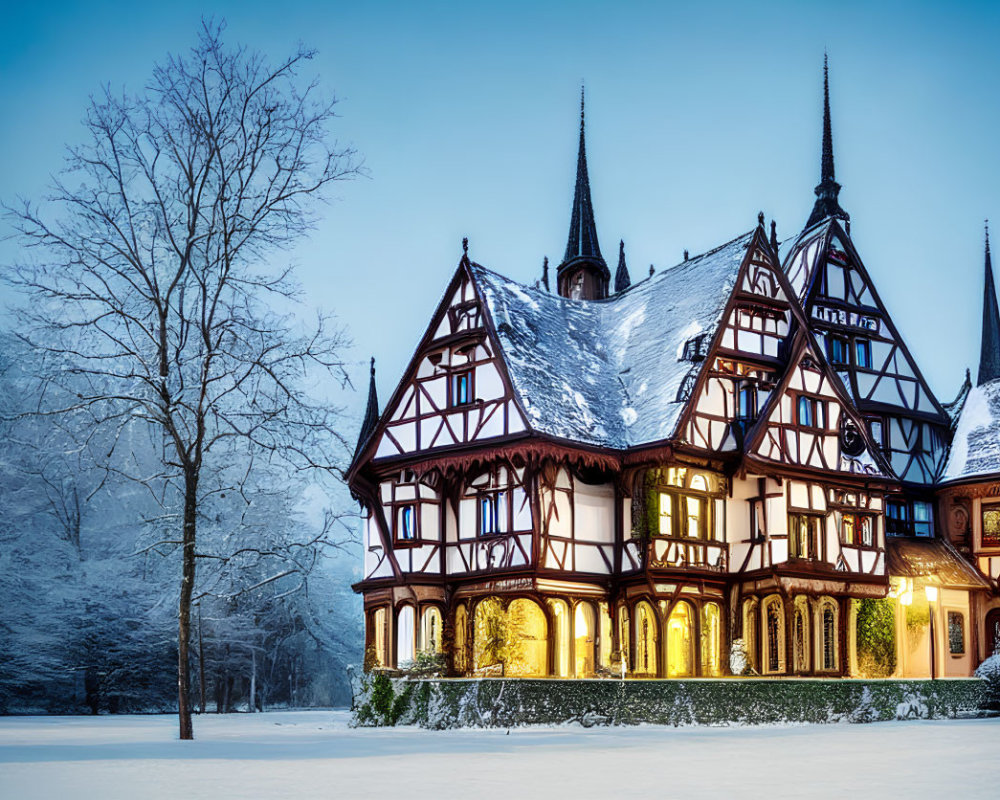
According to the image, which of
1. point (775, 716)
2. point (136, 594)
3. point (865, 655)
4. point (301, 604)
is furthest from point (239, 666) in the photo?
point (775, 716)

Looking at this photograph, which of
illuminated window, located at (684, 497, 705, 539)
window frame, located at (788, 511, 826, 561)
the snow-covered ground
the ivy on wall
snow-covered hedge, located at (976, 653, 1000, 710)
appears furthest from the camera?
the ivy on wall

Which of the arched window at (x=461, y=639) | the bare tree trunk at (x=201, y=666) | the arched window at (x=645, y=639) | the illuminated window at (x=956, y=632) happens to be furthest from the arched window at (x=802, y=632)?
the bare tree trunk at (x=201, y=666)

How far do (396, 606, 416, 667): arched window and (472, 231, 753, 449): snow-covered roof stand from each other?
7158 mm

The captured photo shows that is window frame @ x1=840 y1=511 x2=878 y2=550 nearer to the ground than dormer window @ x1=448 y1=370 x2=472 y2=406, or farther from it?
nearer to the ground

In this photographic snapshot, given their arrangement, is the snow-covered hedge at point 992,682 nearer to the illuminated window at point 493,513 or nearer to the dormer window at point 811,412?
the dormer window at point 811,412

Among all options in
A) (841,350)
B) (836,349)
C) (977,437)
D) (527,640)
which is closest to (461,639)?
(527,640)

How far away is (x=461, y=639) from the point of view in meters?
31.9

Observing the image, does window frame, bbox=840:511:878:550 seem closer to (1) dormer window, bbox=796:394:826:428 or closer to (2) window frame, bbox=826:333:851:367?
(1) dormer window, bbox=796:394:826:428

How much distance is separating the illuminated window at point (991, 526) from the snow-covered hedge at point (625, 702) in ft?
45.1

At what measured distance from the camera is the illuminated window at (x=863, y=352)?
40047mm

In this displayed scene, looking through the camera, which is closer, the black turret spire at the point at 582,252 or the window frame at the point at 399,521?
the window frame at the point at 399,521

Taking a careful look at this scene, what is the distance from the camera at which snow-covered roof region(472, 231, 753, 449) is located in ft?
101

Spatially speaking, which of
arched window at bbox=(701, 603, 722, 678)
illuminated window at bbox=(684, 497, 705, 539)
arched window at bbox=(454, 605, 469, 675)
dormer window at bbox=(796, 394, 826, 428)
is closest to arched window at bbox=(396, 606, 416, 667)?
arched window at bbox=(454, 605, 469, 675)

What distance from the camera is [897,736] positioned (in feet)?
71.4
